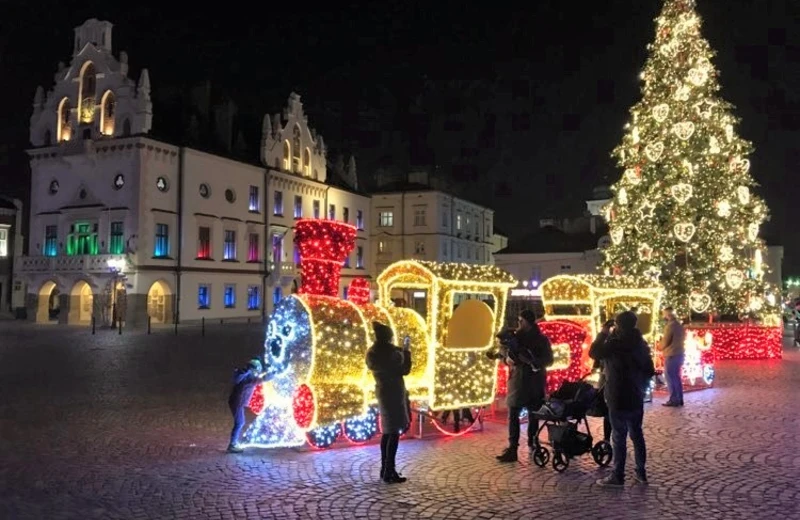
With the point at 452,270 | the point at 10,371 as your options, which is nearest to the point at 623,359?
the point at 452,270

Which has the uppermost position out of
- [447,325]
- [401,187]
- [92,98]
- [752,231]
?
[92,98]

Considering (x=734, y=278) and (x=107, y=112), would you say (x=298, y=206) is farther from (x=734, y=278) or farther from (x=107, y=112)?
(x=734, y=278)

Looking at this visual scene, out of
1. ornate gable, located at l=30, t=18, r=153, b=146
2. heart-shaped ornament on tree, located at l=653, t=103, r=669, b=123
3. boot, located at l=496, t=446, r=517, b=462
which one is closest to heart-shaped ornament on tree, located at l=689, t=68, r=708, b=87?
heart-shaped ornament on tree, located at l=653, t=103, r=669, b=123

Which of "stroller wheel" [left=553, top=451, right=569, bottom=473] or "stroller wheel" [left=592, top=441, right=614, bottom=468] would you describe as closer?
"stroller wheel" [left=553, top=451, right=569, bottom=473]

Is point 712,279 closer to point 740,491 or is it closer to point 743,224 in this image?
point 743,224

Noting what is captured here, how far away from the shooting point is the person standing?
14781mm

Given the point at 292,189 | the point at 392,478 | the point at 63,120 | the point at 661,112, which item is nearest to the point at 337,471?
the point at 392,478

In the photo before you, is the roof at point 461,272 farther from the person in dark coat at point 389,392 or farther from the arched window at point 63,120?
the arched window at point 63,120

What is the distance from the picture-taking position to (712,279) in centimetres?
2575

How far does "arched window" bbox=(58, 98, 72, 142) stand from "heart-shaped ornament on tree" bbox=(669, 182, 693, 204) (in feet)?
125

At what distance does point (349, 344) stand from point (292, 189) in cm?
4727

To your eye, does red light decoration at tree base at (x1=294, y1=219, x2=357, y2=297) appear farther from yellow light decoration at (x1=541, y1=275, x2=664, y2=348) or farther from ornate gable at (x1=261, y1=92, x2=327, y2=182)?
ornate gable at (x1=261, y1=92, x2=327, y2=182)

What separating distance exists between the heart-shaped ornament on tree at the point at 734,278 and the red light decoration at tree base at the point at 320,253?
61.0ft

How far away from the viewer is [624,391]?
28.6 ft
